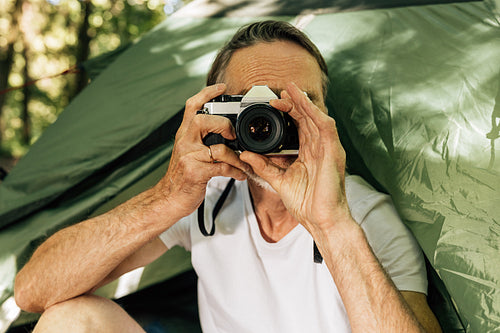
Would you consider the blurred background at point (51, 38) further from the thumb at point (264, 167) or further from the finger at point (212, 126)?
the thumb at point (264, 167)

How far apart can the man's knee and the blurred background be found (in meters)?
1.36

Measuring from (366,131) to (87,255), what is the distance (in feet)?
3.16

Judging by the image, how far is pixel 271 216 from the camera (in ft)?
4.20

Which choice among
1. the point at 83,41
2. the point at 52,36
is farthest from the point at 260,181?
the point at 52,36

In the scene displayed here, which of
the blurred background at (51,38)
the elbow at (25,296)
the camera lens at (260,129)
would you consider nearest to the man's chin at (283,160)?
the camera lens at (260,129)

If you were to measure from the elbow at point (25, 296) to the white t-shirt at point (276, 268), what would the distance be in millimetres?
425

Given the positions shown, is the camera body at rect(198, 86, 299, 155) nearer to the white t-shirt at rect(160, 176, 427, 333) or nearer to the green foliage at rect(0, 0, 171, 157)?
the white t-shirt at rect(160, 176, 427, 333)

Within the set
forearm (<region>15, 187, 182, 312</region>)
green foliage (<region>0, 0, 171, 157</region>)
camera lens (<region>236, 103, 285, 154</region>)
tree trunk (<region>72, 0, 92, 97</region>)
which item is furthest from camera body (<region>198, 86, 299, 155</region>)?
tree trunk (<region>72, 0, 92, 97</region>)

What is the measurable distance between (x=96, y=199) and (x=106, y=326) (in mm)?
594

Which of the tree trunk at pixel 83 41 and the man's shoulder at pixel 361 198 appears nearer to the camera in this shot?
the man's shoulder at pixel 361 198

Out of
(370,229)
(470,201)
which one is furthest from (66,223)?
(470,201)

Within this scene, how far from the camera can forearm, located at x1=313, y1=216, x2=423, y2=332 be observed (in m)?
0.87

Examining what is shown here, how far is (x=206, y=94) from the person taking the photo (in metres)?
1.08

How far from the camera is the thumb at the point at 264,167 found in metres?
1.03
